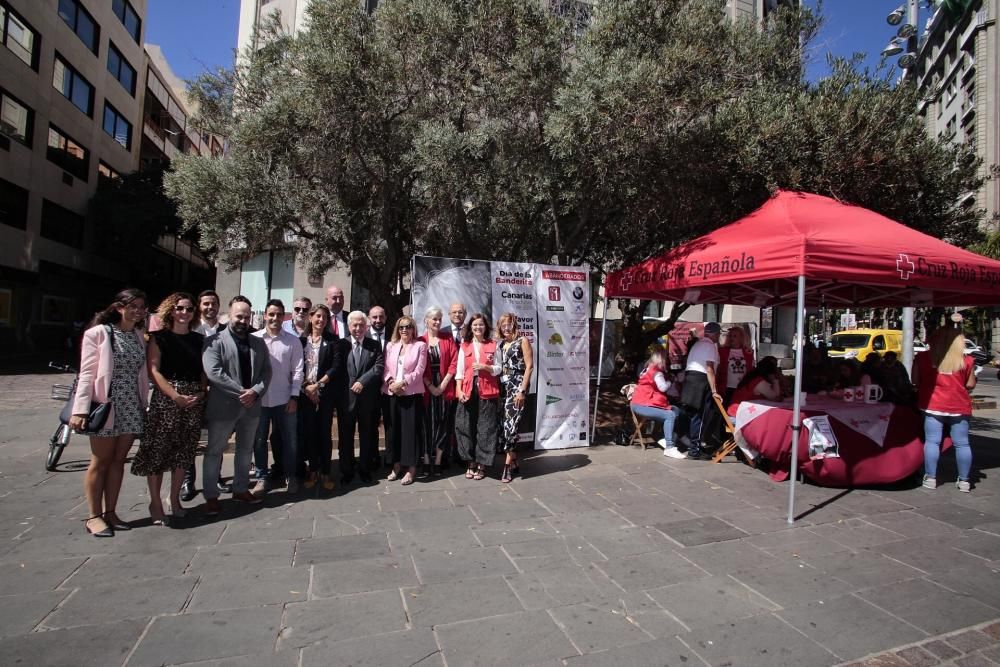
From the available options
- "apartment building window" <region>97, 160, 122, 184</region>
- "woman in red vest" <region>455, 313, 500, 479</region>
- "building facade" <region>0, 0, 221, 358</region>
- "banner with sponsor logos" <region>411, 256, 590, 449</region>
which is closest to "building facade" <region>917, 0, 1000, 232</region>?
"banner with sponsor logos" <region>411, 256, 590, 449</region>

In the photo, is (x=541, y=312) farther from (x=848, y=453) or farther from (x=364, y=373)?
(x=848, y=453)

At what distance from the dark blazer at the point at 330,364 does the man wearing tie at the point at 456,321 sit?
1.21 meters

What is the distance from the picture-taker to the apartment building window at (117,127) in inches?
1081

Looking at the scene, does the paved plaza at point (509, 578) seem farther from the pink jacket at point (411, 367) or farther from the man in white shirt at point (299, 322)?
the man in white shirt at point (299, 322)

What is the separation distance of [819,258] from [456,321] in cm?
356

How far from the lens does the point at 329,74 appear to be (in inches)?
281

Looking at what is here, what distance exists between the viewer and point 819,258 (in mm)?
5039

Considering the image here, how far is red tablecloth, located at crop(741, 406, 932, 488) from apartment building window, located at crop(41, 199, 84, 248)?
2755cm

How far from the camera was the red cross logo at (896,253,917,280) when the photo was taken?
5.19 m

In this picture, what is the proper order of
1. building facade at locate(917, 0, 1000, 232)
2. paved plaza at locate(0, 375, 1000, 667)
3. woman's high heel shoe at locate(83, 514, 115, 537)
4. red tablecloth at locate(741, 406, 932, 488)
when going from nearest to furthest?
1. paved plaza at locate(0, 375, 1000, 667)
2. woman's high heel shoe at locate(83, 514, 115, 537)
3. red tablecloth at locate(741, 406, 932, 488)
4. building facade at locate(917, 0, 1000, 232)

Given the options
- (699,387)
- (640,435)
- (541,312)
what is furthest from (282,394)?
(699,387)

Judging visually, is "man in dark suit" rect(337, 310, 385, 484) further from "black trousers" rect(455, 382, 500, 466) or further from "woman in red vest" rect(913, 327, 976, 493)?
"woman in red vest" rect(913, 327, 976, 493)

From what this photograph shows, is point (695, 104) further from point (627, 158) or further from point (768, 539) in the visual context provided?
point (768, 539)

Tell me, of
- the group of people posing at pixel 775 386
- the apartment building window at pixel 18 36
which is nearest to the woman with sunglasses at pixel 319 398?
the group of people posing at pixel 775 386
